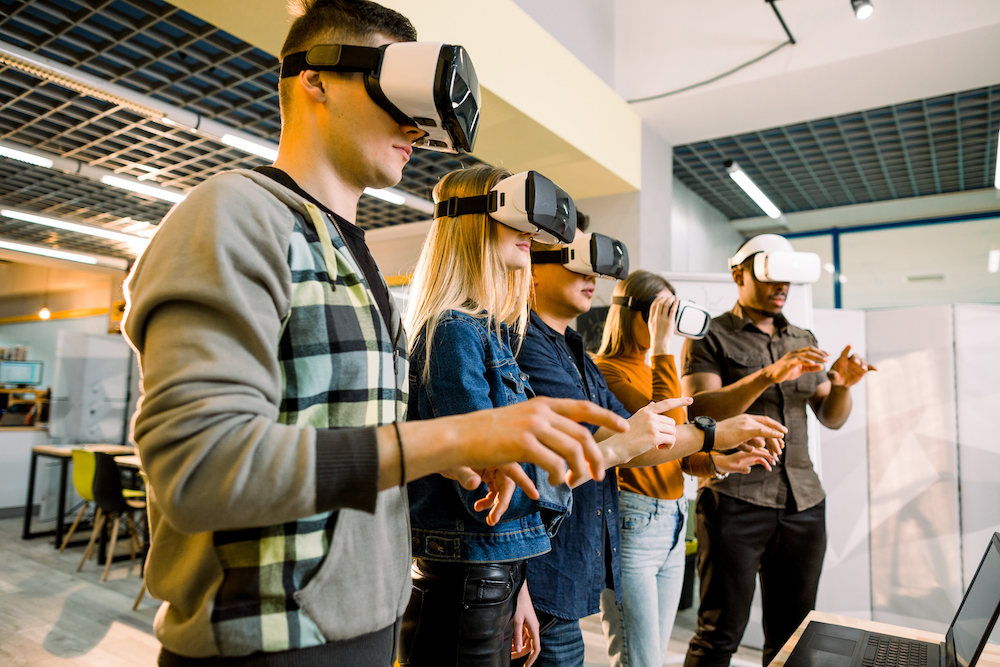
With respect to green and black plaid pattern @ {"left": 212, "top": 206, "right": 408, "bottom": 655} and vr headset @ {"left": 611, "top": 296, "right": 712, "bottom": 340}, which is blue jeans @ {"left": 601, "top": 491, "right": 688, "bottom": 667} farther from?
A: green and black plaid pattern @ {"left": 212, "top": 206, "right": 408, "bottom": 655}

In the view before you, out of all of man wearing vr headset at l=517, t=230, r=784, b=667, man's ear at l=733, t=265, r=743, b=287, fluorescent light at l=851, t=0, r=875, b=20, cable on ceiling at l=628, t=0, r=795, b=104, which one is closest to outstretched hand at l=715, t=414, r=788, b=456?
man wearing vr headset at l=517, t=230, r=784, b=667

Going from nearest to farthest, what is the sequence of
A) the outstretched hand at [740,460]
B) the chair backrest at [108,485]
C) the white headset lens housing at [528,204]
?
the white headset lens housing at [528,204], the outstretched hand at [740,460], the chair backrest at [108,485]

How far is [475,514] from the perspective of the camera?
1068 millimetres

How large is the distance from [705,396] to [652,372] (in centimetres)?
20

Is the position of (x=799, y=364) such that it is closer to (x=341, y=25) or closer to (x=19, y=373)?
(x=341, y=25)

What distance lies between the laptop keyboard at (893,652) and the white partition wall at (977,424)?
7.82ft

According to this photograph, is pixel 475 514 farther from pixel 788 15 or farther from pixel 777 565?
pixel 788 15

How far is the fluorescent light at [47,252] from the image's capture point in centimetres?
838

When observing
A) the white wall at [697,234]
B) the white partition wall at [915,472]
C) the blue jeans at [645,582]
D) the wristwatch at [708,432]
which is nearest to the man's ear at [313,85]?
the wristwatch at [708,432]

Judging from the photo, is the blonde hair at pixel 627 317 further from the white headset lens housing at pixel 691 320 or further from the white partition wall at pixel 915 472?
the white partition wall at pixel 915 472

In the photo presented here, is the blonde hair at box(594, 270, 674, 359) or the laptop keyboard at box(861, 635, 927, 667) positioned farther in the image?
the blonde hair at box(594, 270, 674, 359)

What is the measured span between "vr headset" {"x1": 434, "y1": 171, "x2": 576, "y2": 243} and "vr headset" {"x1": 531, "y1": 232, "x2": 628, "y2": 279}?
0.28 metres

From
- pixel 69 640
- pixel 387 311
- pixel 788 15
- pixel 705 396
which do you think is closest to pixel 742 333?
pixel 705 396

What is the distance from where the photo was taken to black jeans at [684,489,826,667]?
76.7 inches
